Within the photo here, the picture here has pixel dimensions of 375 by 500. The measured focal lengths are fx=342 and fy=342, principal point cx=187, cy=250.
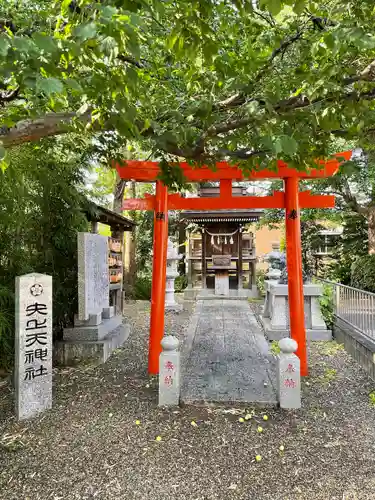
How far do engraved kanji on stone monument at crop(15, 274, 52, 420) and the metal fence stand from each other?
460 cm

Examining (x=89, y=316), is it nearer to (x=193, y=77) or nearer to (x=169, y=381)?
(x=169, y=381)

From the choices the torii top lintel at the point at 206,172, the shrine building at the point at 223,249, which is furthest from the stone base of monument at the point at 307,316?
the shrine building at the point at 223,249

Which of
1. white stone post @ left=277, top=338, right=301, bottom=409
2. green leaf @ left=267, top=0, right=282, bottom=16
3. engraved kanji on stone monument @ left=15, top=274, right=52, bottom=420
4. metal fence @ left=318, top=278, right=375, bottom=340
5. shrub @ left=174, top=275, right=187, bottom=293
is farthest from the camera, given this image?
shrub @ left=174, top=275, right=187, bottom=293

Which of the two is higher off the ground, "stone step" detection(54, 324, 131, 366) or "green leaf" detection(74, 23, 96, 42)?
"green leaf" detection(74, 23, 96, 42)

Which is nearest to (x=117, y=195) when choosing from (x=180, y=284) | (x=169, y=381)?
(x=180, y=284)

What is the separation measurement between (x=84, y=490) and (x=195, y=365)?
266 cm

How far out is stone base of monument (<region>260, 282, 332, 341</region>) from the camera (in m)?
6.78

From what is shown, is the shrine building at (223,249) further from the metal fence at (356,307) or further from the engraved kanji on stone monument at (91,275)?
the engraved kanji on stone monument at (91,275)

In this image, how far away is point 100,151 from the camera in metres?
4.12

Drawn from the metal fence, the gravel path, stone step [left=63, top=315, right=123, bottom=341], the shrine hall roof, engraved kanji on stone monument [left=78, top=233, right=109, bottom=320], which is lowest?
the gravel path

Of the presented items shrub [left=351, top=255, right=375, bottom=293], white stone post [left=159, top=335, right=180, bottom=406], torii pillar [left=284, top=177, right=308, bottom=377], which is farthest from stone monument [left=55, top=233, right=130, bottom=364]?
shrub [left=351, top=255, right=375, bottom=293]

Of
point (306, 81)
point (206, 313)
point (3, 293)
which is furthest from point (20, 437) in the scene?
point (206, 313)

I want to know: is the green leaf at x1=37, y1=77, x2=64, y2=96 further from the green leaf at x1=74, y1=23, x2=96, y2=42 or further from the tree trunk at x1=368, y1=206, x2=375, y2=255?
the tree trunk at x1=368, y1=206, x2=375, y2=255

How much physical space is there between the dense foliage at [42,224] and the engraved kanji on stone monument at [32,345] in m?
0.64
